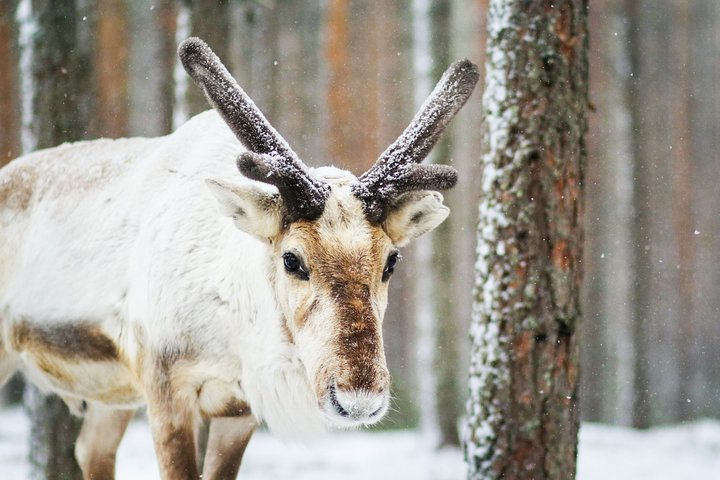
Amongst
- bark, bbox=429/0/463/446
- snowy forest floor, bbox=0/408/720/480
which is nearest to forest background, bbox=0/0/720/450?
bark, bbox=429/0/463/446

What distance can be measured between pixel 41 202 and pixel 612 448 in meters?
7.55

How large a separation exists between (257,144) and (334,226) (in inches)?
22.9

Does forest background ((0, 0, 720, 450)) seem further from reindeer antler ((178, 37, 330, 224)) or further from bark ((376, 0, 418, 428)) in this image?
reindeer antler ((178, 37, 330, 224))

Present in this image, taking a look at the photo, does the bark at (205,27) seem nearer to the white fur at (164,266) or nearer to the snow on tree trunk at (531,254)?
the white fur at (164,266)

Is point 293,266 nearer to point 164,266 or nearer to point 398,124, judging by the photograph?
point 164,266

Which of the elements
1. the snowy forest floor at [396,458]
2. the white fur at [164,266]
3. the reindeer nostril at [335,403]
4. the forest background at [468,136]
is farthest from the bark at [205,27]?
the reindeer nostril at [335,403]

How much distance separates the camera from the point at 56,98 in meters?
6.56

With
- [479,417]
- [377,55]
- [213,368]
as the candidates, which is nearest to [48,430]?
[213,368]

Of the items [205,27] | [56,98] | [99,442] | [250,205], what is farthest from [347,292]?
[56,98]

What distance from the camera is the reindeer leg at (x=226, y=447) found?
452 cm

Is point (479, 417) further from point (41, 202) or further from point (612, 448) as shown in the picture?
point (612, 448)

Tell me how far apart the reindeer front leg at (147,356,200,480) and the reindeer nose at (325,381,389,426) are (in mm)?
1142

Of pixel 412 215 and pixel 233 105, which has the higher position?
pixel 233 105

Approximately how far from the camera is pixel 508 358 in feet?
14.3
